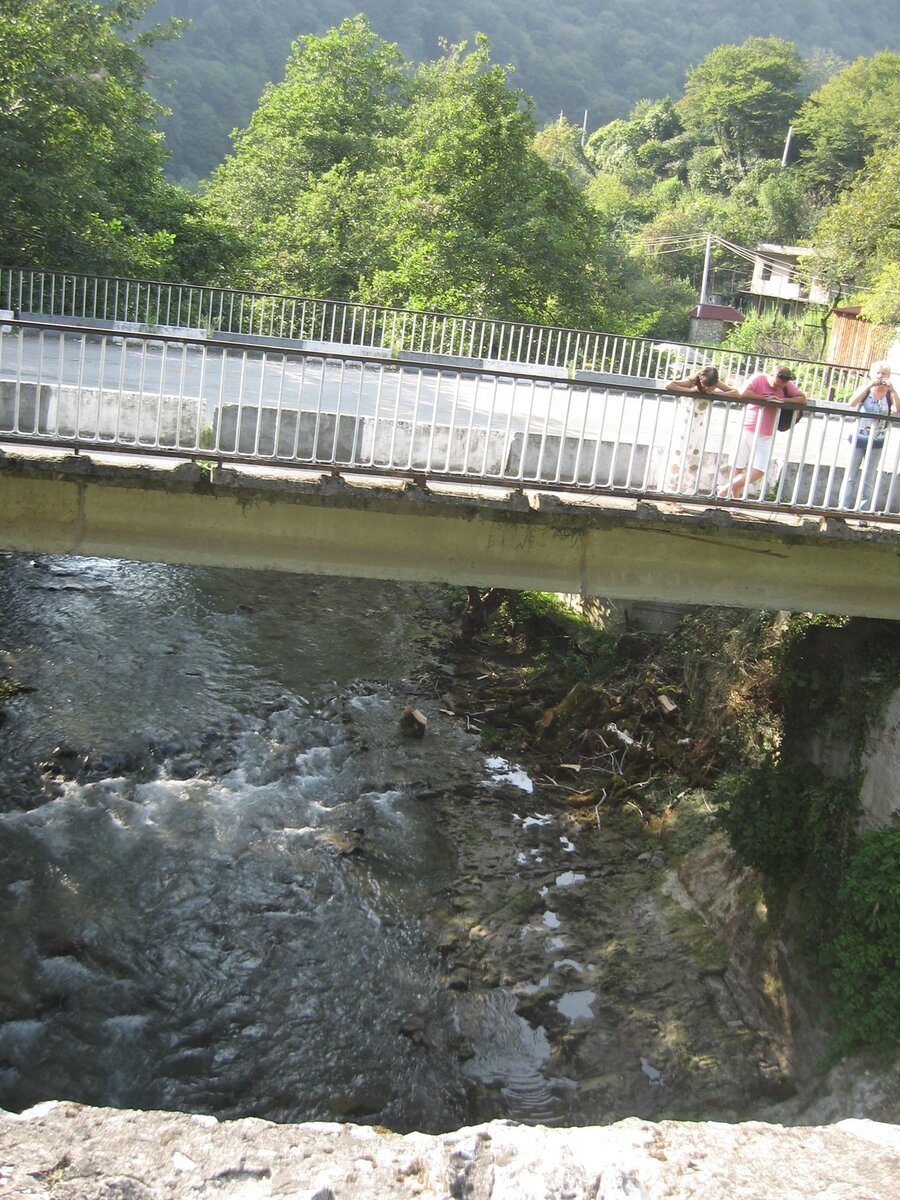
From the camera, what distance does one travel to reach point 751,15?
11512 cm

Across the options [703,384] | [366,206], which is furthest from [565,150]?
[703,384]

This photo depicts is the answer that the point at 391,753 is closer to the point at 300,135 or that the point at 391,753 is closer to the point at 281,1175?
the point at 281,1175

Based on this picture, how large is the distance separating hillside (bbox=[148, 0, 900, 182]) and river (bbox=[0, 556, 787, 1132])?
50.4 m

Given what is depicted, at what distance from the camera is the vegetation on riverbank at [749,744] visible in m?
8.52

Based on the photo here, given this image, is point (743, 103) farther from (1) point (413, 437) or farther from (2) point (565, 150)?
(1) point (413, 437)

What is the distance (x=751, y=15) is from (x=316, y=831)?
419 ft

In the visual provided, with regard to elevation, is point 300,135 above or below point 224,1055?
above

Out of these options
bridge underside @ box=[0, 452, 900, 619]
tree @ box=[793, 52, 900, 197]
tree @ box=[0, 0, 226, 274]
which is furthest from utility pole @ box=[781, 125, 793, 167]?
bridge underside @ box=[0, 452, 900, 619]

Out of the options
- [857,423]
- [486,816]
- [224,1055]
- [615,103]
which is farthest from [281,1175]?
[615,103]

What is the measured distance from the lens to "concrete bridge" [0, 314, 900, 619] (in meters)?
7.46

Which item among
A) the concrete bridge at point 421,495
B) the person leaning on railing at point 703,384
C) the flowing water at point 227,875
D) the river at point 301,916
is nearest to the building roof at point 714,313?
the flowing water at point 227,875

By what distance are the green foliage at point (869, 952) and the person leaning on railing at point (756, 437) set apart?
122 inches

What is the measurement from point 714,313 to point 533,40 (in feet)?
227

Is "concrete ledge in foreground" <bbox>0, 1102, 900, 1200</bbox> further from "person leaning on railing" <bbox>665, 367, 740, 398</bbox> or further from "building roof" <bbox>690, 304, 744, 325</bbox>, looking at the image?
"building roof" <bbox>690, 304, 744, 325</bbox>
